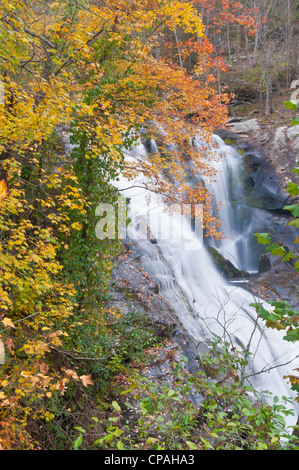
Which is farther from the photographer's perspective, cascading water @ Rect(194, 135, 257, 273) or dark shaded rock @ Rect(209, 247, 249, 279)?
cascading water @ Rect(194, 135, 257, 273)

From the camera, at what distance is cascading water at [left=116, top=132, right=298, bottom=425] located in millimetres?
7469

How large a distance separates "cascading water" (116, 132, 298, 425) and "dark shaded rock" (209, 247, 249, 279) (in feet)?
1.20

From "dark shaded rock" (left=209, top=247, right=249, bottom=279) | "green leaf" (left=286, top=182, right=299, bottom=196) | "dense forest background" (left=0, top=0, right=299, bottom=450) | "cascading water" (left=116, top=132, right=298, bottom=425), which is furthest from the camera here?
"dark shaded rock" (left=209, top=247, right=249, bottom=279)

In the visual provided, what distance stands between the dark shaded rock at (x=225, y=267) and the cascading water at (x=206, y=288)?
1.20 ft

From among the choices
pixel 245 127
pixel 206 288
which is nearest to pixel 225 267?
pixel 206 288

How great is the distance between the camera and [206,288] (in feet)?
33.7

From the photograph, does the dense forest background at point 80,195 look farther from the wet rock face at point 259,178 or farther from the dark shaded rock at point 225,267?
the wet rock face at point 259,178

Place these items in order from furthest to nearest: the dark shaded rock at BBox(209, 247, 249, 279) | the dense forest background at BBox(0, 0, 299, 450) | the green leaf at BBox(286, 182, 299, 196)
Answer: the dark shaded rock at BBox(209, 247, 249, 279) → the dense forest background at BBox(0, 0, 299, 450) → the green leaf at BBox(286, 182, 299, 196)

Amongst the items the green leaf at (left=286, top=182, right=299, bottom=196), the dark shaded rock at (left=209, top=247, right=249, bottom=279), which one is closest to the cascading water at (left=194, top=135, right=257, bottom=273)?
the dark shaded rock at (left=209, top=247, right=249, bottom=279)

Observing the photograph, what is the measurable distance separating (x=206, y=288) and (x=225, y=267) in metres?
2.56

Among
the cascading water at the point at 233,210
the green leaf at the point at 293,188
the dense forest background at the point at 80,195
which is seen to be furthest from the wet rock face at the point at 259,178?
the green leaf at the point at 293,188

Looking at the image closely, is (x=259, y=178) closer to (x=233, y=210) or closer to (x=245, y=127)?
(x=233, y=210)

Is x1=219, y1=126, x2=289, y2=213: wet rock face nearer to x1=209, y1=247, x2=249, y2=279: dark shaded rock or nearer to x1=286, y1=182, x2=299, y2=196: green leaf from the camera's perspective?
x1=209, y1=247, x2=249, y2=279: dark shaded rock
